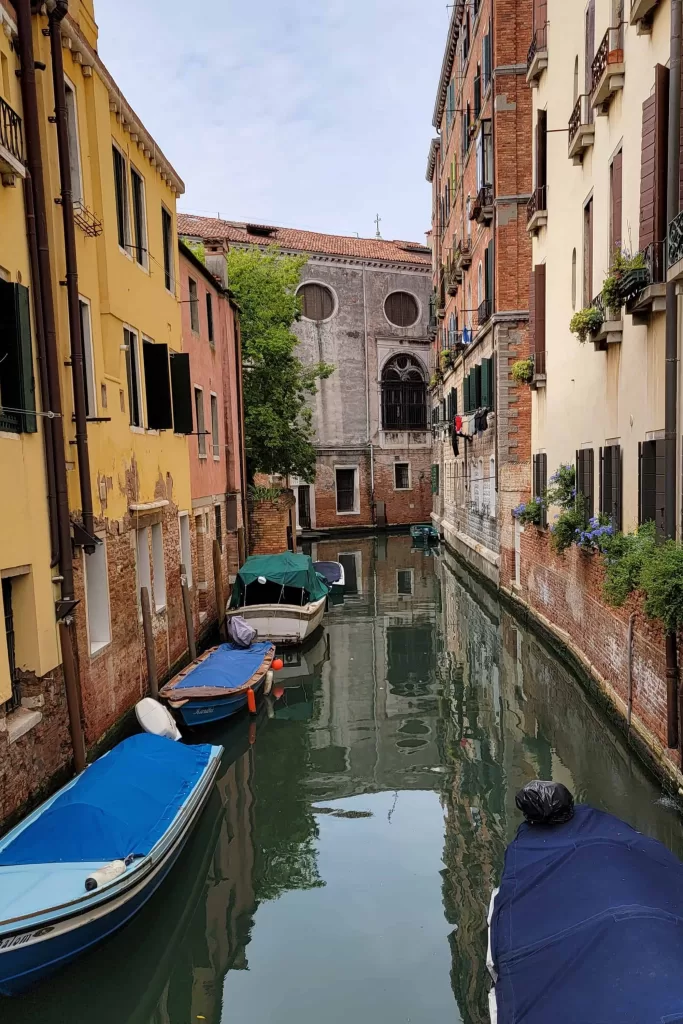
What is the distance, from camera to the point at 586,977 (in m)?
3.16

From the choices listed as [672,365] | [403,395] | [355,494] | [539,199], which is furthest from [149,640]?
[403,395]

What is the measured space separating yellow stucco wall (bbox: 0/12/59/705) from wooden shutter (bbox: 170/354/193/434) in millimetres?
4455

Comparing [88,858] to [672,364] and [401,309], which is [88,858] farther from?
[401,309]

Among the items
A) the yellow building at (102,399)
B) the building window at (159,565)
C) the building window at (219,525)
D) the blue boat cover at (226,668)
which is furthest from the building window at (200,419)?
the blue boat cover at (226,668)

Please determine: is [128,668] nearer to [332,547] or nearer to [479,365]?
[479,365]

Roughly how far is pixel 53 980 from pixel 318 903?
1.95 m

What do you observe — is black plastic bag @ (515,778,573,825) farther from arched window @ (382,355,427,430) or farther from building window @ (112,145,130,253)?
arched window @ (382,355,427,430)

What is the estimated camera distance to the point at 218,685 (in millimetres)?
9602

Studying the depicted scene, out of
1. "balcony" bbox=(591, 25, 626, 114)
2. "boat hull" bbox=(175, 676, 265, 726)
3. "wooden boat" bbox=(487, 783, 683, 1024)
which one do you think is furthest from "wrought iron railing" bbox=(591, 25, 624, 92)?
"boat hull" bbox=(175, 676, 265, 726)

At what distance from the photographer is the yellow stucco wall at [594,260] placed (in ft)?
25.9

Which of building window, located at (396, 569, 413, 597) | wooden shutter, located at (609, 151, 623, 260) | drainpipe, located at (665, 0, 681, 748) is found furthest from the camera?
building window, located at (396, 569, 413, 597)

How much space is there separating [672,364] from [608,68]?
12.6ft

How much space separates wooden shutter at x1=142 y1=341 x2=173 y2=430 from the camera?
9.99 meters

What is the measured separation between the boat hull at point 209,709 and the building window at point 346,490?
24023 mm
